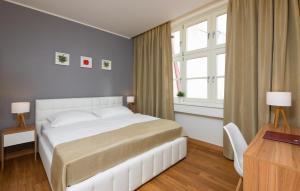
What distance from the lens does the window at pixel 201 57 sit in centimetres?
290

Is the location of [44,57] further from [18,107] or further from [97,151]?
[97,151]

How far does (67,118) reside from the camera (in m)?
2.62

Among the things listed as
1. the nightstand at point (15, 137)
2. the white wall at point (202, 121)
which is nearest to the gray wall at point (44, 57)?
→ the nightstand at point (15, 137)

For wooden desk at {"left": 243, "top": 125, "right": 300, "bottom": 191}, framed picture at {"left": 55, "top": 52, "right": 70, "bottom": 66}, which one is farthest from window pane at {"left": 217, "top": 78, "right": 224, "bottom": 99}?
framed picture at {"left": 55, "top": 52, "right": 70, "bottom": 66}

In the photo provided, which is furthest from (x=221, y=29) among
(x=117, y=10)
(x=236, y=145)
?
(x=236, y=145)

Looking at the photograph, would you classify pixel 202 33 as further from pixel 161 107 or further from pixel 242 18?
pixel 161 107

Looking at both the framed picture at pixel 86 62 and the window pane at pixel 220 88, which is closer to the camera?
the window pane at pixel 220 88

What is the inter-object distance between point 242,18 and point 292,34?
71 centimetres

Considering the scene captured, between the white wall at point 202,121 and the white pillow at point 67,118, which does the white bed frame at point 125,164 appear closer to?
the white pillow at point 67,118

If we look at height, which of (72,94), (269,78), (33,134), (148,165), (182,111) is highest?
(269,78)

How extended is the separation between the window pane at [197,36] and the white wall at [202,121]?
1.33 m

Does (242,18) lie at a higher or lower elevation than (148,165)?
higher

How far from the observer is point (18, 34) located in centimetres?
267

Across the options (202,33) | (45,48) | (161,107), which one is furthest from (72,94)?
(202,33)
